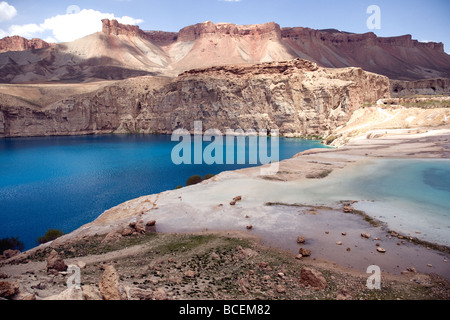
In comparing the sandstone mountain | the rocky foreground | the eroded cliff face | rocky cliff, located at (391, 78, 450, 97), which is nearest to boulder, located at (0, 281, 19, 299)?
the rocky foreground

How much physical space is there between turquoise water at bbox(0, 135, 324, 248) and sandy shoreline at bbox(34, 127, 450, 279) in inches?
234

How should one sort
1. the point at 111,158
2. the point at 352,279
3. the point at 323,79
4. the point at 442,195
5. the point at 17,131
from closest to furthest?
the point at 352,279, the point at 442,195, the point at 111,158, the point at 323,79, the point at 17,131

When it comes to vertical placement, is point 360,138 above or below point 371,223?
above

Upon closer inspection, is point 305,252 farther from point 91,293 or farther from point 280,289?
point 91,293

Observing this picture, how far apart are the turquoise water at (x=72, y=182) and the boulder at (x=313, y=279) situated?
18.6 m

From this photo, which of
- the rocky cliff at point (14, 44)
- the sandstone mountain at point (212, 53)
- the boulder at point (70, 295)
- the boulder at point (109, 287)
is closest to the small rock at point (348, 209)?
the boulder at point (109, 287)

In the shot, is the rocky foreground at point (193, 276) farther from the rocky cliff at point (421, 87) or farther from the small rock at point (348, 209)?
the rocky cliff at point (421, 87)

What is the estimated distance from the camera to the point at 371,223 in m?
17.0

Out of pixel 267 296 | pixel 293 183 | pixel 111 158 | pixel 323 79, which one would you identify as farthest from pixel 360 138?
pixel 267 296

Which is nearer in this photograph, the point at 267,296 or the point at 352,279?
the point at 267,296

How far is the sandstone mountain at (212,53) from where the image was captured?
152375mm

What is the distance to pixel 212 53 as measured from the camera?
169 m

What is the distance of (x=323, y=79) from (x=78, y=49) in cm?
15040
